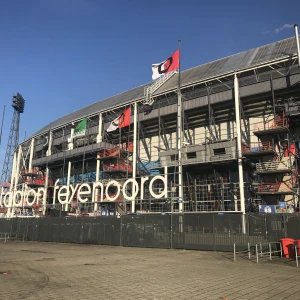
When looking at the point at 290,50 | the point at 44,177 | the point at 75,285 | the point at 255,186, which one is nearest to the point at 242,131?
the point at 255,186

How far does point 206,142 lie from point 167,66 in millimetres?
9991

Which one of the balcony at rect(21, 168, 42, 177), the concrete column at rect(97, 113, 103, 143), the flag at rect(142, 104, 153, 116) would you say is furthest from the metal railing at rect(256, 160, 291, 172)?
the balcony at rect(21, 168, 42, 177)

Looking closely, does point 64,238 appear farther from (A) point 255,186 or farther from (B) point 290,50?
(B) point 290,50

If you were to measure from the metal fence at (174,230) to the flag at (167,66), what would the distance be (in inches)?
662

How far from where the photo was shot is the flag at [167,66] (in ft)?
105

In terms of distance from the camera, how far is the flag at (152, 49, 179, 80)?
105 ft

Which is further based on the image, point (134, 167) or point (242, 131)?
point (134, 167)

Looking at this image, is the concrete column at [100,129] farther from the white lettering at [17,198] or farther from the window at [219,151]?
the window at [219,151]

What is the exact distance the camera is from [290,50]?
1335 inches

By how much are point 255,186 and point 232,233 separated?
52.1 ft

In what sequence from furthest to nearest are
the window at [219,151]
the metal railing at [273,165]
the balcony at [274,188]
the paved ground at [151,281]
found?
the window at [219,151] → the metal railing at [273,165] → the balcony at [274,188] → the paved ground at [151,281]

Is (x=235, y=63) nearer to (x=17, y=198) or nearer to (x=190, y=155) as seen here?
(x=190, y=155)

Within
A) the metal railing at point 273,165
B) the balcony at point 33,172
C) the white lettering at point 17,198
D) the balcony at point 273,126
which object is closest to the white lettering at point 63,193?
the white lettering at point 17,198

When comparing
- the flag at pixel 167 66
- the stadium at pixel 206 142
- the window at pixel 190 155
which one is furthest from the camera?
the window at pixel 190 155
